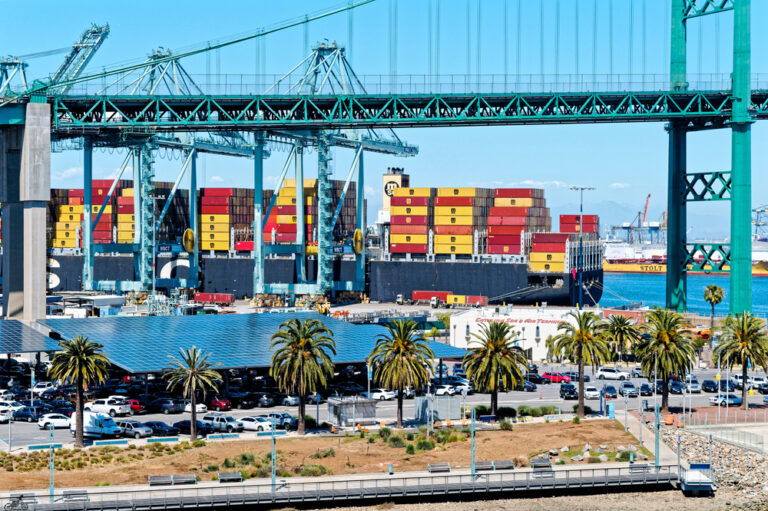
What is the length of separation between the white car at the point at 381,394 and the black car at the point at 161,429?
15.3 m

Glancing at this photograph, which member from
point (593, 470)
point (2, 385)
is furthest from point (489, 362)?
point (2, 385)

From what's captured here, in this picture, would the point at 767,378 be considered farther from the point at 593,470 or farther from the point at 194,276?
the point at 194,276

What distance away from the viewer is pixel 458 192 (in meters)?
144

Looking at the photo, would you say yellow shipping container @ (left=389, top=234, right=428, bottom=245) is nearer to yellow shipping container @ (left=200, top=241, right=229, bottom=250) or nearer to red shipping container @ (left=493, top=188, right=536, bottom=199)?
red shipping container @ (left=493, top=188, right=536, bottom=199)

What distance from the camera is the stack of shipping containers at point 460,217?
143 m

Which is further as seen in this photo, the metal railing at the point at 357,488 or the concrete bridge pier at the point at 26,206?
the concrete bridge pier at the point at 26,206

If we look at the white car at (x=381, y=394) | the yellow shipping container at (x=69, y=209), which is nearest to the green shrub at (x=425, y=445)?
the white car at (x=381, y=394)

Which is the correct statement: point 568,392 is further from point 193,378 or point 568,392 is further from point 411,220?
point 411,220

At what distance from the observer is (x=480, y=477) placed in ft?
167

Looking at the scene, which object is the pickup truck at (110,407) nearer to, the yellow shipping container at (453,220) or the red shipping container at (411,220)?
the yellow shipping container at (453,220)

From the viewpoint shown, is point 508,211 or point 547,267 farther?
point 508,211

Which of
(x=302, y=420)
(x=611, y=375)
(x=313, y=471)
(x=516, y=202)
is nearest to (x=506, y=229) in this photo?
(x=516, y=202)

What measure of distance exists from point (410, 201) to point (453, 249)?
8196 mm

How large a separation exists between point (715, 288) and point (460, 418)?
36466 millimetres
